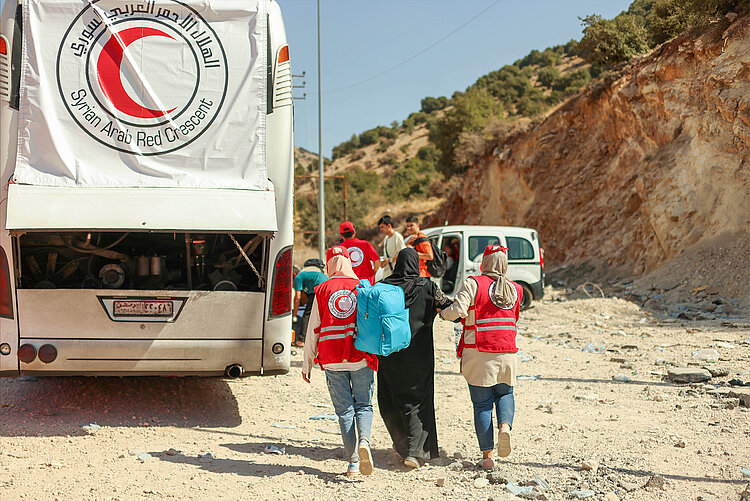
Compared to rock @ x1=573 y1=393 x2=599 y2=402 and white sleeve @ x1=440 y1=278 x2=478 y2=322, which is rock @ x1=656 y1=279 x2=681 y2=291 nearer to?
rock @ x1=573 y1=393 x2=599 y2=402

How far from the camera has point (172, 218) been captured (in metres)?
5.50

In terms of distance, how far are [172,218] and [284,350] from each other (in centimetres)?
158

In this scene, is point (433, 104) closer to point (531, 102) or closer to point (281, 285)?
point (531, 102)

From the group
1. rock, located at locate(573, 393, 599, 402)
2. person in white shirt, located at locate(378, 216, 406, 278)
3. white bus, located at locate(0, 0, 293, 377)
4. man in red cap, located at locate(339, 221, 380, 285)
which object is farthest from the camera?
person in white shirt, located at locate(378, 216, 406, 278)

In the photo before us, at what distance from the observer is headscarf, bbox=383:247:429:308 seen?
516 cm

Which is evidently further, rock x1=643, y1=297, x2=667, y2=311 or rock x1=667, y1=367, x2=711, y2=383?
rock x1=643, y1=297, x2=667, y2=311

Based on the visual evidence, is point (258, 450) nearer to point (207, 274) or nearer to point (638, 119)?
point (207, 274)

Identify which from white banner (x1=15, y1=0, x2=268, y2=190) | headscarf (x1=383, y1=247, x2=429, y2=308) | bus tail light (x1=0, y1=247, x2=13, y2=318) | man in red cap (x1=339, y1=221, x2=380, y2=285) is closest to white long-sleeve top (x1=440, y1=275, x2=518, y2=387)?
headscarf (x1=383, y1=247, x2=429, y2=308)

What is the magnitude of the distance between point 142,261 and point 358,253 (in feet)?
11.3

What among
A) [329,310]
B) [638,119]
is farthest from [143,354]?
[638,119]

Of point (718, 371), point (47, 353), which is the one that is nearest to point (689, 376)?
point (718, 371)

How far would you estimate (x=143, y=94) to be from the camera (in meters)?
5.86

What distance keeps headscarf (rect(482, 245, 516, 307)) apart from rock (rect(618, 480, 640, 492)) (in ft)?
4.78

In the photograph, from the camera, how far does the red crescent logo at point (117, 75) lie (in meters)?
5.80
